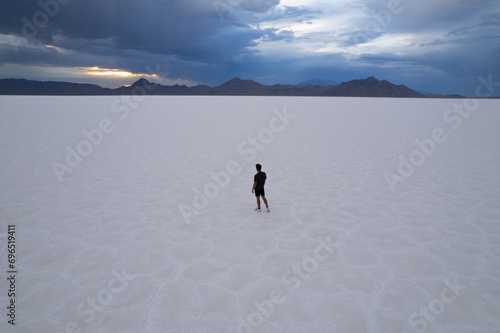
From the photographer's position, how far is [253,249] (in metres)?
4.59

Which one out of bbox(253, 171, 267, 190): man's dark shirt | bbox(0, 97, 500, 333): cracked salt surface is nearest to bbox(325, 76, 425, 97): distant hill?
bbox(0, 97, 500, 333): cracked salt surface

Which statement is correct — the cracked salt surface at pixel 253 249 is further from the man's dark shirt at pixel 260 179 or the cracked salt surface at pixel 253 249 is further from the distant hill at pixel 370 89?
the distant hill at pixel 370 89

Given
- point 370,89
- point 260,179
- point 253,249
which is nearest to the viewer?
point 253,249

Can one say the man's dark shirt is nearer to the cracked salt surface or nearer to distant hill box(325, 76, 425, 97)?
the cracked salt surface

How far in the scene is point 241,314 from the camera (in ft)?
10.8

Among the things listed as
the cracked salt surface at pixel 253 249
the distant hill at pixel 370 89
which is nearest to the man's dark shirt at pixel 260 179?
the cracked salt surface at pixel 253 249

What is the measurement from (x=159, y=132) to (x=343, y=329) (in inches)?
636

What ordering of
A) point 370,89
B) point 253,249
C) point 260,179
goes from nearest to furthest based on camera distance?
point 253,249, point 260,179, point 370,89

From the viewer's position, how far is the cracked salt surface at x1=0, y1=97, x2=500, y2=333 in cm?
330

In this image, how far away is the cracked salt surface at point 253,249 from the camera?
130 inches

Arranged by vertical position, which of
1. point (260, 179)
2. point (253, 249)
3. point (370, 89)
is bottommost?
point (253, 249)

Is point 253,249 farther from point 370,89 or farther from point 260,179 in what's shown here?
point 370,89

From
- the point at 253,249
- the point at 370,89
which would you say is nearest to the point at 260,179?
the point at 253,249

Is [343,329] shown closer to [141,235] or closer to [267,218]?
[267,218]
